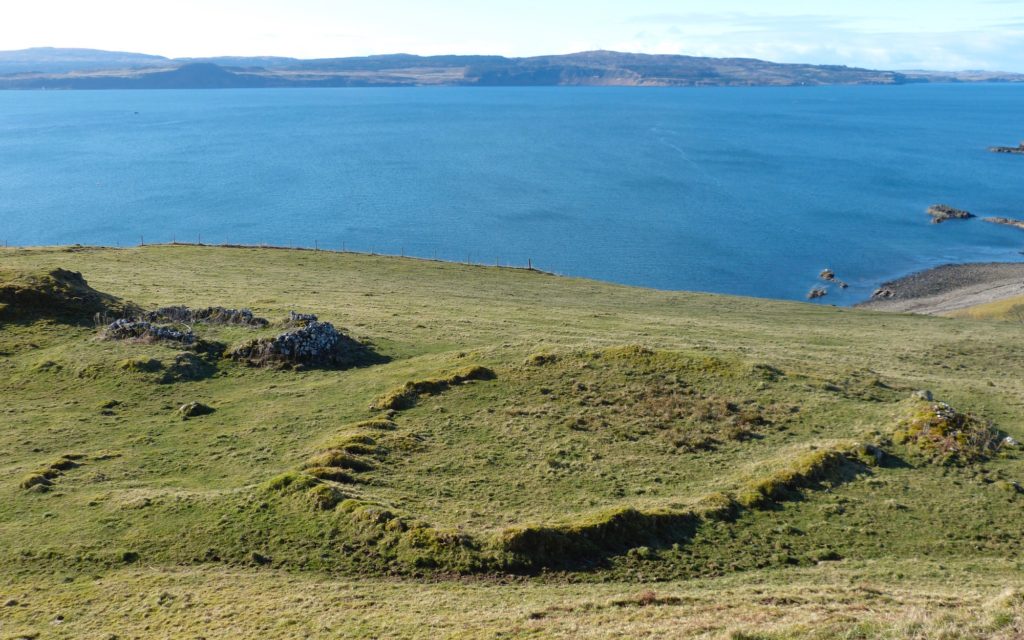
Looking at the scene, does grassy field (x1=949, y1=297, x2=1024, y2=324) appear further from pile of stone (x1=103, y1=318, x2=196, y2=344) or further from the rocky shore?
pile of stone (x1=103, y1=318, x2=196, y2=344)

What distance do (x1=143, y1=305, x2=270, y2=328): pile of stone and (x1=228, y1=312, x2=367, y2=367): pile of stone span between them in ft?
16.8

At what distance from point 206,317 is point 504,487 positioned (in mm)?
29985

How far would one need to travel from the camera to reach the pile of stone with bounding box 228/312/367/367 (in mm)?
43750

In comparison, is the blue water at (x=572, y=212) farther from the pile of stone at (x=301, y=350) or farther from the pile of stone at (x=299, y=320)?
the pile of stone at (x=301, y=350)

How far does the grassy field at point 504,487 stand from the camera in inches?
842

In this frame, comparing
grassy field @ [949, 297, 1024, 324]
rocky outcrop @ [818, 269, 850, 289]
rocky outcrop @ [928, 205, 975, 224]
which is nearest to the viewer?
grassy field @ [949, 297, 1024, 324]

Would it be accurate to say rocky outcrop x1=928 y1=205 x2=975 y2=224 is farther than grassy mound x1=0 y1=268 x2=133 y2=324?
Yes

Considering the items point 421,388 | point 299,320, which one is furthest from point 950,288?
point 299,320

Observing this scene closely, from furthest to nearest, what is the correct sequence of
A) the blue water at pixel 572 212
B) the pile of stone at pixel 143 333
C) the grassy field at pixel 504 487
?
1. the blue water at pixel 572 212
2. the pile of stone at pixel 143 333
3. the grassy field at pixel 504 487

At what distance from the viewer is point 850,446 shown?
32000 millimetres

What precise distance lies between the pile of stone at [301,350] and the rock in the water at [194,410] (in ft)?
22.1

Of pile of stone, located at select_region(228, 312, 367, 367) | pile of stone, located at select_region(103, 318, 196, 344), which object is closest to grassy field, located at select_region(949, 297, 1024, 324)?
pile of stone, located at select_region(228, 312, 367, 367)

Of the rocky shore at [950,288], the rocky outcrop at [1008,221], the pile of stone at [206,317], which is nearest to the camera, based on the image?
the pile of stone at [206,317]

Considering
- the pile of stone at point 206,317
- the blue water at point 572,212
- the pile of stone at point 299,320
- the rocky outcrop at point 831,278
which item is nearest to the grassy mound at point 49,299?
the pile of stone at point 206,317
